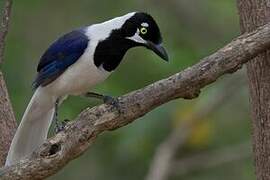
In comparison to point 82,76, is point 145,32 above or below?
above

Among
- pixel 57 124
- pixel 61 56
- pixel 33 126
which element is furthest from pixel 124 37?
pixel 33 126

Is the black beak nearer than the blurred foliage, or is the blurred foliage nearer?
the black beak

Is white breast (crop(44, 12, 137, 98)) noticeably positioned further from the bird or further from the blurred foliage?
the blurred foliage

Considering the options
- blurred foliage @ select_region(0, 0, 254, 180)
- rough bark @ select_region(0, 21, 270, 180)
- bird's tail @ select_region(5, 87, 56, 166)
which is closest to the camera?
rough bark @ select_region(0, 21, 270, 180)

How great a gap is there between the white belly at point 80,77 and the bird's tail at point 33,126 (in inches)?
5.8

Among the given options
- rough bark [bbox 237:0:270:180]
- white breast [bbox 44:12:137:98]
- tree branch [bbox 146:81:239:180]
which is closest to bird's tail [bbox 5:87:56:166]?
white breast [bbox 44:12:137:98]

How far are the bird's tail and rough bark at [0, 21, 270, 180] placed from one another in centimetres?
65

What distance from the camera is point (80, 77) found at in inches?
203

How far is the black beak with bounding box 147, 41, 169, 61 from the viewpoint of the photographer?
16.6 ft

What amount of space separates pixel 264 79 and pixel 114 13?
12.2 ft

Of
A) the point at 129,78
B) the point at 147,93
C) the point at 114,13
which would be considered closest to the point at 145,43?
the point at 147,93

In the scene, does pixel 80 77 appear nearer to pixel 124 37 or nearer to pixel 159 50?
pixel 124 37

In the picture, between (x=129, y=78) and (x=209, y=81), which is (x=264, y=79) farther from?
(x=129, y=78)

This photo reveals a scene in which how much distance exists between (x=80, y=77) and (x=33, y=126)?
525mm
